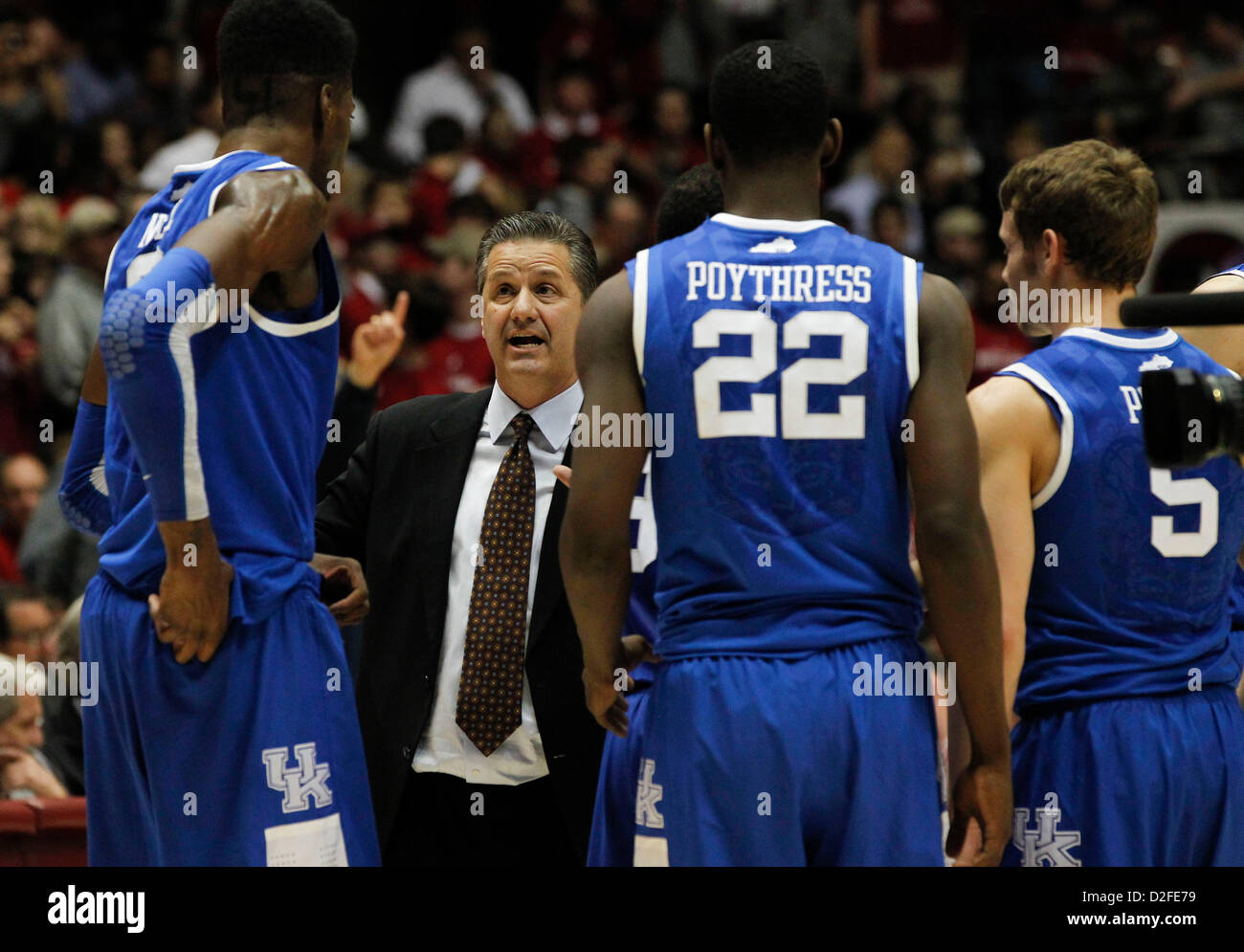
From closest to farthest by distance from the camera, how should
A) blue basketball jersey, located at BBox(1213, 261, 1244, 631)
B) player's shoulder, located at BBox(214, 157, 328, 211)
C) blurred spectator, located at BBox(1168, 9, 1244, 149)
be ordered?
player's shoulder, located at BBox(214, 157, 328, 211) → blue basketball jersey, located at BBox(1213, 261, 1244, 631) → blurred spectator, located at BBox(1168, 9, 1244, 149)

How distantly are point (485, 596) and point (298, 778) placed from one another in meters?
0.87

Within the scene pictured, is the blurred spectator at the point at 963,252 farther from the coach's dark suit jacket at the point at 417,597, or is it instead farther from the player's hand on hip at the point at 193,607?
the player's hand on hip at the point at 193,607

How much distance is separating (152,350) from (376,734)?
1362 mm

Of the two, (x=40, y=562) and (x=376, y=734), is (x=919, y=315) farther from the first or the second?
(x=40, y=562)

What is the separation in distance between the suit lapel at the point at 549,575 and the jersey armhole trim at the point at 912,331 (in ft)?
3.72

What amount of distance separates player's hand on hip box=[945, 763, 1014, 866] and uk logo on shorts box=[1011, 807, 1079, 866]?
338mm

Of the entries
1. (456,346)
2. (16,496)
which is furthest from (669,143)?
(16,496)

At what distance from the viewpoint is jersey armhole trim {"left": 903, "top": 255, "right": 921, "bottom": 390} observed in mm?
2900

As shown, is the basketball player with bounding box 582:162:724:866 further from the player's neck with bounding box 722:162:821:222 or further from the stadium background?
the stadium background

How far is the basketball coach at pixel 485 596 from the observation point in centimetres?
376

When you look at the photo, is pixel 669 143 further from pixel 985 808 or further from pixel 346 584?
pixel 985 808

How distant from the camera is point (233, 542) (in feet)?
10.2

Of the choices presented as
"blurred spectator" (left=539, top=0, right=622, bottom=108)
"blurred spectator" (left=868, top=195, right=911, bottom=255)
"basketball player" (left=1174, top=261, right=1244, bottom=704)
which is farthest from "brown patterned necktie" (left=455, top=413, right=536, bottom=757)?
"blurred spectator" (left=539, top=0, right=622, bottom=108)
